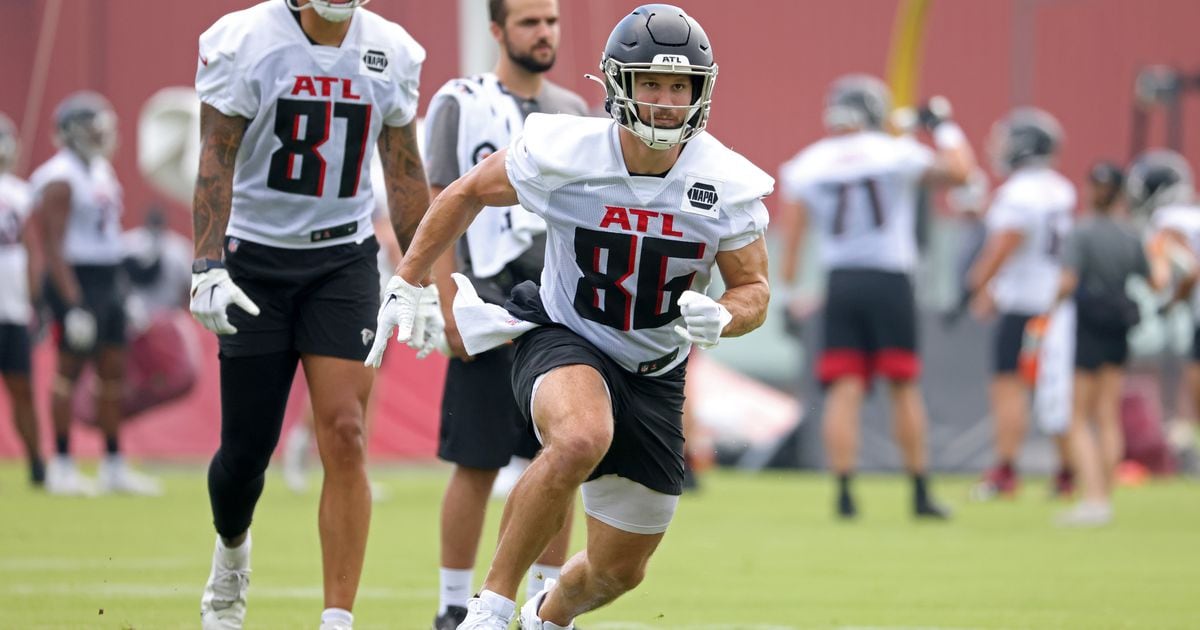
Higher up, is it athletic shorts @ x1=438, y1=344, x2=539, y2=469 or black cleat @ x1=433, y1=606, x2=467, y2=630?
athletic shorts @ x1=438, y1=344, x2=539, y2=469

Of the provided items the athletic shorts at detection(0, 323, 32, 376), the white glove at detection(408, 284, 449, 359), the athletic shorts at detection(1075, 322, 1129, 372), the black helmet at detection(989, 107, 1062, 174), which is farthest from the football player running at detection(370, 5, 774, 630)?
the athletic shorts at detection(0, 323, 32, 376)

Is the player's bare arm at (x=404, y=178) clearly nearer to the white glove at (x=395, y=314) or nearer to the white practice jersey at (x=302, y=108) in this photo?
the white practice jersey at (x=302, y=108)

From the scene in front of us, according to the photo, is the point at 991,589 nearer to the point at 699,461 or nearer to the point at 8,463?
the point at 699,461

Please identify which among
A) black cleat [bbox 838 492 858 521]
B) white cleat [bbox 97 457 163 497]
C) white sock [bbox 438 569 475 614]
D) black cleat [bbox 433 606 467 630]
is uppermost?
white sock [bbox 438 569 475 614]

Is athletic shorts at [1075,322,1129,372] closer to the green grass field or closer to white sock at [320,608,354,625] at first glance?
the green grass field

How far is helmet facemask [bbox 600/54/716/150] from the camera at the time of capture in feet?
15.7

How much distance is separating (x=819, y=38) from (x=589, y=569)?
16.4 m

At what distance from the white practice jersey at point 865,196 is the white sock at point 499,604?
676 centimetres

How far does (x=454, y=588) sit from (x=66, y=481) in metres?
7.14

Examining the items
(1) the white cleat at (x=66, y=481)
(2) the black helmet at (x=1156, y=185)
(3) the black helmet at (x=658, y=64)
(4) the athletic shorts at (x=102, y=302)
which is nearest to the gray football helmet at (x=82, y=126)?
(4) the athletic shorts at (x=102, y=302)

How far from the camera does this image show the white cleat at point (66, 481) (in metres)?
12.2

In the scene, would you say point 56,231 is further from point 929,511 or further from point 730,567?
point 929,511

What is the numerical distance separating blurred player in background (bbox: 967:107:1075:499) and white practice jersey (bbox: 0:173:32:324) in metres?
7.00

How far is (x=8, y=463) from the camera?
50.9 ft
